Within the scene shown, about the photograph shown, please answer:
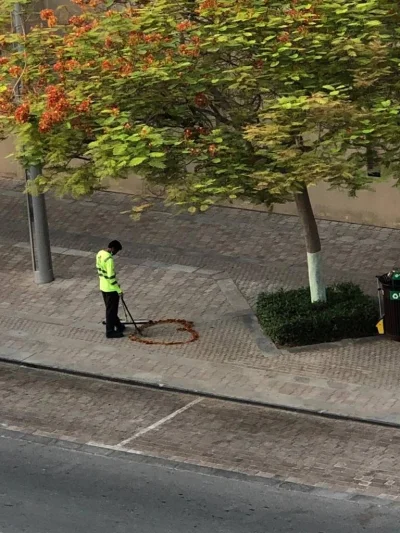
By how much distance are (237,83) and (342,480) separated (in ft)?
18.0

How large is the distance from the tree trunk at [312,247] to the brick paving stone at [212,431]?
10.0 feet

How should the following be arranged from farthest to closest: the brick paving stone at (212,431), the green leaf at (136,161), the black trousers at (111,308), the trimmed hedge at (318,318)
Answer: the black trousers at (111,308)
the trimmed hedge at (318,318)
the green leaf at (136,161)
the brick paving stone at (212,431)

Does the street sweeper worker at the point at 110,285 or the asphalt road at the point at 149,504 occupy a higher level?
the street sweeper worker at the point at 110,285

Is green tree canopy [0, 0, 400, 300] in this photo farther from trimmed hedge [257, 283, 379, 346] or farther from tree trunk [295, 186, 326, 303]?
trimmed hedge [257, 283, 379, 346]

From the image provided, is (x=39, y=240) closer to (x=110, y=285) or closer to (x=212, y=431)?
(x=110, y=285)

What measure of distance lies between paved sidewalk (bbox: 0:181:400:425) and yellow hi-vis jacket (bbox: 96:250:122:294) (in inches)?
31.9

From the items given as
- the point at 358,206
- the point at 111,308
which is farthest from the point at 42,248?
the point at 358,206

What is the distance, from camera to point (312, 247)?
2005 centimetres

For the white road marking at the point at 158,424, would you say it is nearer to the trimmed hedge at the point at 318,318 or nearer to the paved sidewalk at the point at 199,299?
the paved sidewalk at the point at 199,299

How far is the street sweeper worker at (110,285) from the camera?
20.0 meters

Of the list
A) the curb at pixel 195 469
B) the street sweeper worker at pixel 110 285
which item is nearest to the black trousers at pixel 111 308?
the street sweeper worker at pixel 110 285

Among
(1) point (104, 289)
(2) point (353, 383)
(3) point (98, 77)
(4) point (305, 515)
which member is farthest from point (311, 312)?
(4) point (305, 515)

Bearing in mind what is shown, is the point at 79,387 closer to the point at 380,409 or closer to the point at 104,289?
the point at 104,289

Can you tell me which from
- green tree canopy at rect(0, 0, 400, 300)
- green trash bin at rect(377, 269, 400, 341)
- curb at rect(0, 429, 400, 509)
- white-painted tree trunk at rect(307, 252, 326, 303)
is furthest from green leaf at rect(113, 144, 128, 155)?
green trash bin at rect(377, 269, 400, 341)
